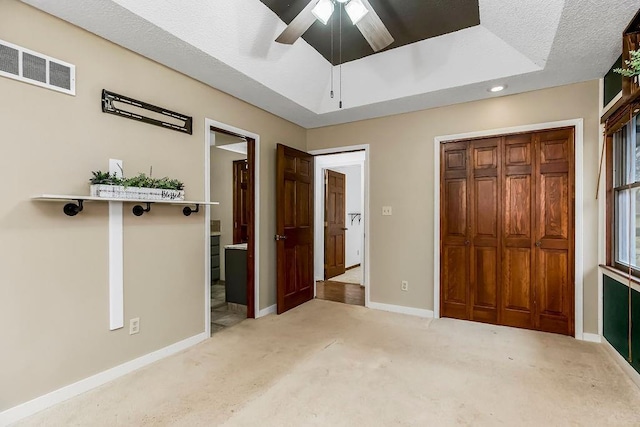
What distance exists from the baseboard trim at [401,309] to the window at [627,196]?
1.85 metres

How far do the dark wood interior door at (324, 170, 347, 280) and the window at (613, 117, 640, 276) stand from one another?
13.1ft

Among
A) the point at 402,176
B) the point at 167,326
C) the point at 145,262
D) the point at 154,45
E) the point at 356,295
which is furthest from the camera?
the point at 356,295

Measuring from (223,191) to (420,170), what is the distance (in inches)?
142

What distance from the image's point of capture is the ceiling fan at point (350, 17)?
2.09 metres

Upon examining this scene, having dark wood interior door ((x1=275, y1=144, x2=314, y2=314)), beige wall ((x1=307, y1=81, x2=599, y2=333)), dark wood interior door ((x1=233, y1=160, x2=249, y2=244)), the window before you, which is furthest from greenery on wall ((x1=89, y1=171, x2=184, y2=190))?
the window

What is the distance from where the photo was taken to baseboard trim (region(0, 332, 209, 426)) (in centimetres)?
187

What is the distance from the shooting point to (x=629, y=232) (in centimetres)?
257

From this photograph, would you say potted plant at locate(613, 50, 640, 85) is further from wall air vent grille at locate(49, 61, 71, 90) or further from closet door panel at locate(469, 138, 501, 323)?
wall air vent grille at locate(49, 61, 71, 90)

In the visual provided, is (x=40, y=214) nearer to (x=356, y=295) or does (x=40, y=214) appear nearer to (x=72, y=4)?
(x=72, y=4)

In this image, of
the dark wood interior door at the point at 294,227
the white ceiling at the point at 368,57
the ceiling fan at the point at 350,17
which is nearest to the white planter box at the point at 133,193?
the white ceiling at the point at 368,57

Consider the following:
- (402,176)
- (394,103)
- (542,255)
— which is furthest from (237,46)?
(542,255)

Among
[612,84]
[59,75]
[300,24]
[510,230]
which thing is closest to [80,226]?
[59,75]

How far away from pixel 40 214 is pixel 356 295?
386cm

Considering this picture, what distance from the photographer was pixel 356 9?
2111 millimetres
